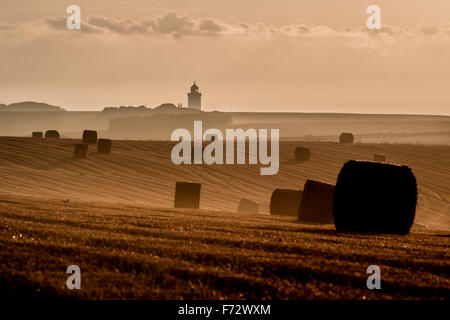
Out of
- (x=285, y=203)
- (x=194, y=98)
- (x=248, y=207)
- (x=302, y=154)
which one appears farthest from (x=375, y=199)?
(x=194, y=98)

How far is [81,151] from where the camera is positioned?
32688 millimetres

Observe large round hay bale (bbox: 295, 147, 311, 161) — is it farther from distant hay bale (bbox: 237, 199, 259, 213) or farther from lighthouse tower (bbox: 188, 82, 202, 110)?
lighthouse tower (bbox: 188, 82, 202, 110)

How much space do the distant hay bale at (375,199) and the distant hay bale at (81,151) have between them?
2347 cm

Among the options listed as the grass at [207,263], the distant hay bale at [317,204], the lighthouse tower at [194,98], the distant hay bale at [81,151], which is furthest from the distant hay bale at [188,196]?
the lighthouse tower at [194,98]

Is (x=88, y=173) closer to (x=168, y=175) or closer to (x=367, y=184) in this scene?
(x=168, y=175)

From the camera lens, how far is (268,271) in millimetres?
6500

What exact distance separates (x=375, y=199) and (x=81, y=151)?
23.8 meters

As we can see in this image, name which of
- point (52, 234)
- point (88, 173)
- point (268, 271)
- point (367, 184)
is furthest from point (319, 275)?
point (88, 173)

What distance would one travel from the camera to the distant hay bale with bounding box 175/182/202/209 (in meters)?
20.7

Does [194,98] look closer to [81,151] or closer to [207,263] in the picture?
[81,151]

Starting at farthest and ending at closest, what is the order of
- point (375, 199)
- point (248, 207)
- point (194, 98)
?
point (194, 98) < point (248, 207) < point (375, 199)

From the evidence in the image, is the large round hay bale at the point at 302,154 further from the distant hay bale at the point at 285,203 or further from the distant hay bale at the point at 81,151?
the distant hay bale at the point at 285,203

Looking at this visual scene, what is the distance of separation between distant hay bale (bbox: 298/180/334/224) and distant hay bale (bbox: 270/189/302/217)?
11.1 feet

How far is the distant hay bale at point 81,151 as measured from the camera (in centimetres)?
3262
